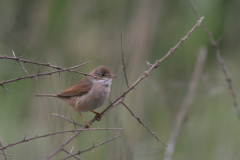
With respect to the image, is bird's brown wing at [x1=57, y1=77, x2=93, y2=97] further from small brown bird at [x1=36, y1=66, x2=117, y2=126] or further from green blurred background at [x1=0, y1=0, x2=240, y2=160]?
green blurred background at [x1=0, y1=0, x2=240, y2=160]

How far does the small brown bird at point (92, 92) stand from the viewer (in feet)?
12.6

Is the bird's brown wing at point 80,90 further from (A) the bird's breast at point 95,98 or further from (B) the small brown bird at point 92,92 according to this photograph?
(A) the bird's breast at point 95,98

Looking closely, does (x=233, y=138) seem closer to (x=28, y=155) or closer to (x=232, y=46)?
(x=232, y=46)

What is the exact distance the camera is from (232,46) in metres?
5.22

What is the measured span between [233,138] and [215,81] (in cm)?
125

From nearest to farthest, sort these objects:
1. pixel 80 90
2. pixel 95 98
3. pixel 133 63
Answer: pixel 133 63, pixel 95 98, pixel 80 90

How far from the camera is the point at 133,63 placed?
3.66 meters

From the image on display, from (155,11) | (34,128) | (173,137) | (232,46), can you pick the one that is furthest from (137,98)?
(232,46)

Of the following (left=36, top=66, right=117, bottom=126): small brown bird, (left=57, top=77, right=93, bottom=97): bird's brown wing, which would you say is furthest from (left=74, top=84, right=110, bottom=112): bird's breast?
(left=57, top=77, right=93, bottom=97): bird's brown wing

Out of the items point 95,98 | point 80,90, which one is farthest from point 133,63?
point 80,90

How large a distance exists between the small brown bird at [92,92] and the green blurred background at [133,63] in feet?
0.47

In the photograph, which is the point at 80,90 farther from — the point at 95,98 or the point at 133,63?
the point at 133,63

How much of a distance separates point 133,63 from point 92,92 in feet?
2.18

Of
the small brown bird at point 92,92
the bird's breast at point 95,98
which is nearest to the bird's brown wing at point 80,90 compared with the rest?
the small brown bird at point 92,92
